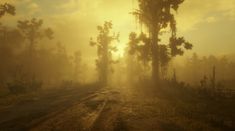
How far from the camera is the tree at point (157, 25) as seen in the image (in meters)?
39.9

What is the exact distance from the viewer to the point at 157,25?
4116 centimetres

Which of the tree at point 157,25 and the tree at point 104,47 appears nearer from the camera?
the tree at point 157,25

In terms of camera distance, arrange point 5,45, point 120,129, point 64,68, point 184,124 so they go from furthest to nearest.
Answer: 1. point 64,68
2. point 5,45
3. point 184,124
4. point 120,129

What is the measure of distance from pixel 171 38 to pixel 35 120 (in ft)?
94.3

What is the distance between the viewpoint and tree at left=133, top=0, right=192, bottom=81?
39.9m

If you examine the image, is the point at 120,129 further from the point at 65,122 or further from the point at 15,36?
the point at 15,36

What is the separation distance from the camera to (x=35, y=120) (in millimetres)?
15680

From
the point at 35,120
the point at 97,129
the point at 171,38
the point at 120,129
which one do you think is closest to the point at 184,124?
the point at 120,129

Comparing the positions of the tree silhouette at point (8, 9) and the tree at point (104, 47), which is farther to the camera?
the tree at point (104, 47)

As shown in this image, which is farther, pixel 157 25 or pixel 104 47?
pixel 104 47

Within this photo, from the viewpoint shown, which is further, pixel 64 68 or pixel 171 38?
pixel 64 68

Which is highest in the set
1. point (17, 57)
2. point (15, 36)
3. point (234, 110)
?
point (15, 36)

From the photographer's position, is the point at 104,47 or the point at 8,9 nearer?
the point at 8,9

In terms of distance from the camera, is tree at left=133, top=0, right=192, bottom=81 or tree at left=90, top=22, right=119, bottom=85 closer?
tree at left=133, top=0, right=192, bottom=81
